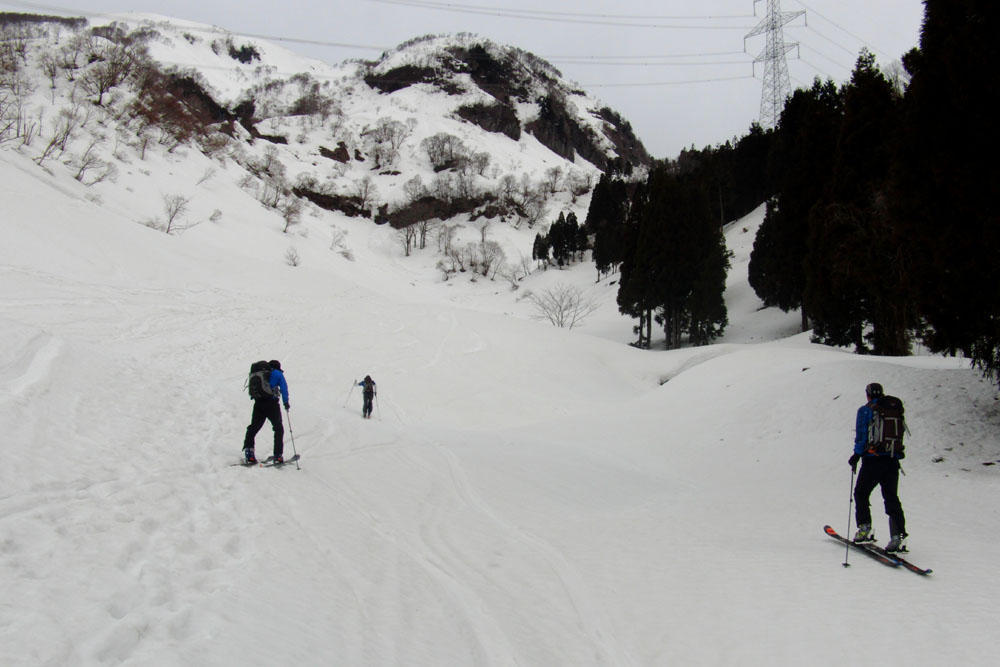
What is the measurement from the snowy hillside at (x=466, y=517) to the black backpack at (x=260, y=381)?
3.14ft

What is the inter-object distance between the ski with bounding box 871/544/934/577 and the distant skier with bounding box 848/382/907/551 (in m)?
0.12

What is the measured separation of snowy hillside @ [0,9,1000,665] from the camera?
379cm

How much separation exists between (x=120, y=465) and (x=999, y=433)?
1453 cm

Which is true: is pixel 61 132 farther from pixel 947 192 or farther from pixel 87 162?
pixel 947 192

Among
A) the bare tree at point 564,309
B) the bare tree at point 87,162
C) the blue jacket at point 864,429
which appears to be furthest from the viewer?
the bare tree at point 564,309

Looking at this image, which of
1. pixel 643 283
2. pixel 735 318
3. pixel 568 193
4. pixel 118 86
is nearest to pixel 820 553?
pixel 643 283

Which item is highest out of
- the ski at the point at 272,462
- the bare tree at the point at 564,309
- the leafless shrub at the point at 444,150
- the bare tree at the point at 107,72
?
the leafless shrub at the point at 444,150

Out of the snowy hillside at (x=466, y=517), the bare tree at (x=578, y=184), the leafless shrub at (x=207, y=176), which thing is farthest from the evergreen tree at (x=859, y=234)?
the bare tree at (x=578, y=184)

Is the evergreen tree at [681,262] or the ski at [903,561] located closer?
the ski at [903,561]

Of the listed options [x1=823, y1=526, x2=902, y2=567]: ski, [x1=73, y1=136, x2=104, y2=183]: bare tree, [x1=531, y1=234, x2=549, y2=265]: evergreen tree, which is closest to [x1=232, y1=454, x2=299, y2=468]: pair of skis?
[x1=823, y1=526, x2=902, y2=567]: ski

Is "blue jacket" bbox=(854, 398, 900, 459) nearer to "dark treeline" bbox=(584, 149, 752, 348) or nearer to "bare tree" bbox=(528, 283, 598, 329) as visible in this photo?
"dark treeline" bbox=(584, 149, 752, 348)

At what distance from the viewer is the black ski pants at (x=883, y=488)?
588 centimetres

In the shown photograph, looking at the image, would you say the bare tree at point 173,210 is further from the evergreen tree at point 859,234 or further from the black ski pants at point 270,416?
the evergreen tree at point 859,234

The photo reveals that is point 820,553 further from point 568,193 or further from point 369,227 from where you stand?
point 568,193
